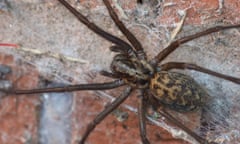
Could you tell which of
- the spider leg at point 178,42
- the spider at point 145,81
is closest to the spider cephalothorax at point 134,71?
the spider at point 145,81

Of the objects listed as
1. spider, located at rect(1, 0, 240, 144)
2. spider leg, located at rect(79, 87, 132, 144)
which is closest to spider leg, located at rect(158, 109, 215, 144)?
spider, located at rect(1, 0, 240, 144)

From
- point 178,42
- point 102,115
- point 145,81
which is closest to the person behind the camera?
point 178,42

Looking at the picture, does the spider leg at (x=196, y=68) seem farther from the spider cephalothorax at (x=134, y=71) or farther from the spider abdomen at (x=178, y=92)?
the spider cephalothorax at (x=134, y=71)

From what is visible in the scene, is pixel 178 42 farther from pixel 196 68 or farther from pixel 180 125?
pixel 180 125

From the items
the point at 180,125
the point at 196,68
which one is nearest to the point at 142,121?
the point at 180,125

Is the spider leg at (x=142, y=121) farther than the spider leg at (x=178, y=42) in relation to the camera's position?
Yes

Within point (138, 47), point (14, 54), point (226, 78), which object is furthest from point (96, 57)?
point (226, 78)

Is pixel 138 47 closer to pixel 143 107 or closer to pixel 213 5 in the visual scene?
pixel 143 107
